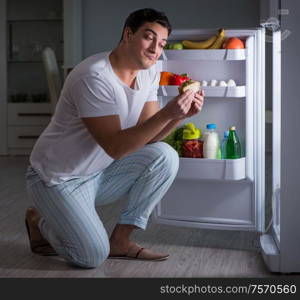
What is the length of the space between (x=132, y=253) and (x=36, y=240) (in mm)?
369

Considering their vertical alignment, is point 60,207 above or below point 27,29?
below

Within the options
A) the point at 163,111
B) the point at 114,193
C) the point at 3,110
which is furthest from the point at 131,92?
the point at 3,110

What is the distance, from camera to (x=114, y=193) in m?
→ 2.27

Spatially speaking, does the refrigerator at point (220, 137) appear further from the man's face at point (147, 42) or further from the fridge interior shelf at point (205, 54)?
the man's face at point (147, 42)

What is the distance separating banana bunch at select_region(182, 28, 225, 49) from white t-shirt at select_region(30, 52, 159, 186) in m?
0.38

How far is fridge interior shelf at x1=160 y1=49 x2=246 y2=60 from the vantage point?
94.8 inches

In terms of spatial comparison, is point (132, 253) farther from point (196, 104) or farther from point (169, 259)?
point (196, 104)

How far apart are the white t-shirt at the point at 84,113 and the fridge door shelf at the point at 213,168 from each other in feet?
1.37

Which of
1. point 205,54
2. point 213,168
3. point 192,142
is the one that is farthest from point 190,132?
point 205,54

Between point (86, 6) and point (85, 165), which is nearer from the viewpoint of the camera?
point (85, 165)

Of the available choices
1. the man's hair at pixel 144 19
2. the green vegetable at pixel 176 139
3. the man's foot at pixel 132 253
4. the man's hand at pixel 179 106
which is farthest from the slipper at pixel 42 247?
the man's hair at pixel 144 19
